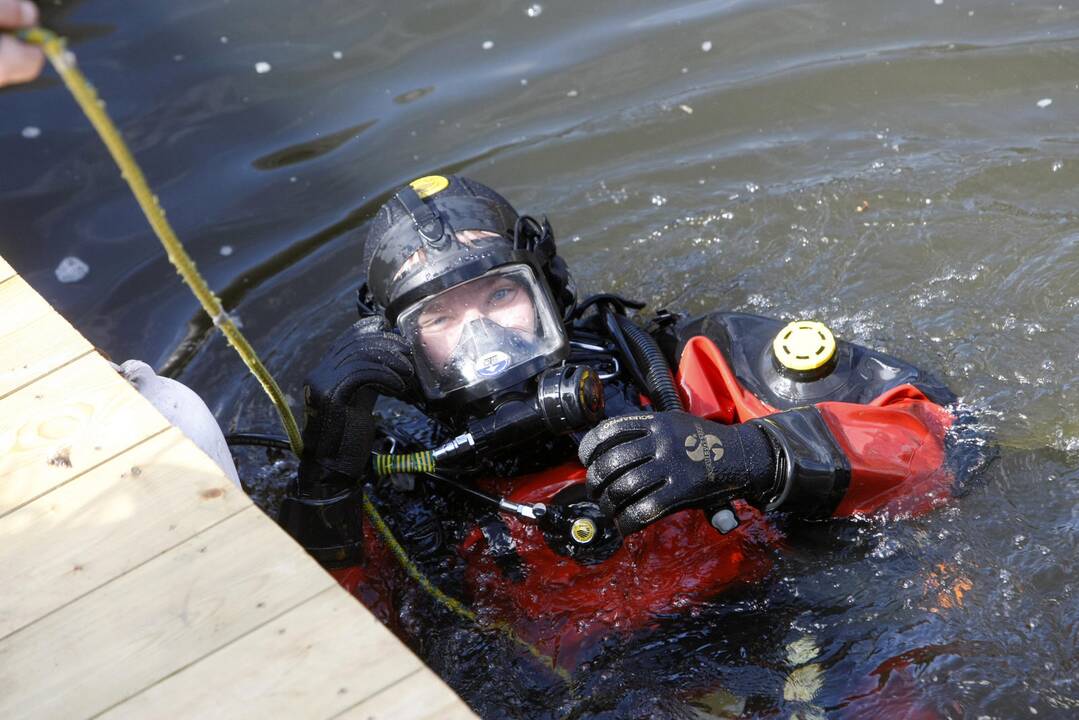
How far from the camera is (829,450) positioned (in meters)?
2.69

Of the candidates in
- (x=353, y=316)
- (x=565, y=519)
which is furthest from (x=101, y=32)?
(x=565, y=519)

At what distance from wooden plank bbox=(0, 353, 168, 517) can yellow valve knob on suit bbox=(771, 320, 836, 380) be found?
163 centimetres

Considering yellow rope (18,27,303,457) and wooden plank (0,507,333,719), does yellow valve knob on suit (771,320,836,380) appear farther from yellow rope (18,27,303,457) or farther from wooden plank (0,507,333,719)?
wooden plank (0,507,333,719)

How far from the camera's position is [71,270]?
4.63 metres

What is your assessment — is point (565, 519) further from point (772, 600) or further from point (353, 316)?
point (353, 316)

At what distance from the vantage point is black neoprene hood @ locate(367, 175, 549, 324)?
287 centimetres

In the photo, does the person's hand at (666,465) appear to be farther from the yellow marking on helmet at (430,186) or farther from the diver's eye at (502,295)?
the yellow marking on helmet at (430,186)

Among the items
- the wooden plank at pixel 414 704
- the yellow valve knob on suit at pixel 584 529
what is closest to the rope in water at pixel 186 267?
the yellow valve knob on suit at pixel 584 529

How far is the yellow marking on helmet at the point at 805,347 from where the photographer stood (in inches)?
114

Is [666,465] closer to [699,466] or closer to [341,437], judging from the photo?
[699,466]

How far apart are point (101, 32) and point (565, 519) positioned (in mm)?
4006

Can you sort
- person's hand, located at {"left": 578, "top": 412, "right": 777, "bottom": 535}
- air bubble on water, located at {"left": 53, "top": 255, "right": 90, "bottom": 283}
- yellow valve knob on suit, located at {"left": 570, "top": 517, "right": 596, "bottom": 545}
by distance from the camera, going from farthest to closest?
air bubble on water, located at {"left": 53, "top": 255, "right": 90, "bottom": 283} → yellow valve knob on suit, located at {"left": 570, "top": 517, "right": 596, "bottom": 545} → person's hand, located at {"left": 578, "top": 412, "right": 777, "bottom": 535}

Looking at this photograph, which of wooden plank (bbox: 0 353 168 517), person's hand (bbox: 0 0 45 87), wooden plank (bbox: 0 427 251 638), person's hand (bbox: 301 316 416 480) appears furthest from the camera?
person's hand (bbox: 301 316 416 480)

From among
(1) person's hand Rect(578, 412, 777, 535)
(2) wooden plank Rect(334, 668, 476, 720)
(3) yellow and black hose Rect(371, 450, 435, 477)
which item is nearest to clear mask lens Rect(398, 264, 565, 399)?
(3) yellow and black hose Rect(371, 450, 435, 477)
